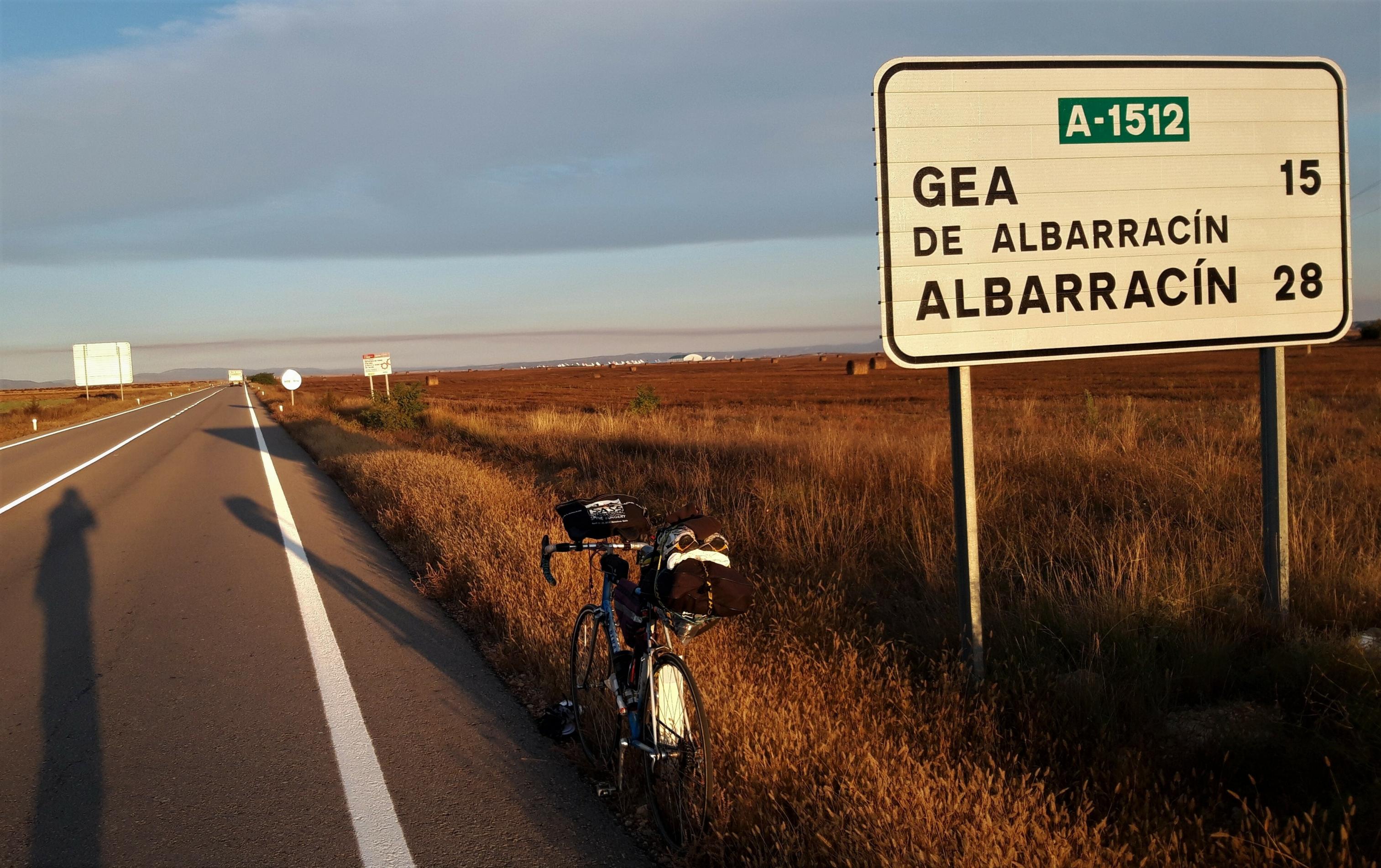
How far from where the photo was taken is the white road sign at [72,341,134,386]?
215ft

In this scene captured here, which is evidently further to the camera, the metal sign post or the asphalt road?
the metal sign post

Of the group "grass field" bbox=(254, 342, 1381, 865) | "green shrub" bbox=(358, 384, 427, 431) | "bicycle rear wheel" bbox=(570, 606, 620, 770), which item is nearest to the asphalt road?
"bicycle rear wheel" bbox=(570, 606, 620, 770)

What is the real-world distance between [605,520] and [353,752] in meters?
1.76

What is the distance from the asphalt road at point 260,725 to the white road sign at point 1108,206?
263 centimetres

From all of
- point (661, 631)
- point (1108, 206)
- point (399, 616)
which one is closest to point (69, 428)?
point (399, 616)

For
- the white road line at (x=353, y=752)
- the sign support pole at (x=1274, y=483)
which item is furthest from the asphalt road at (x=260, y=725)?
the sign support pole at (x=1274, y=483)

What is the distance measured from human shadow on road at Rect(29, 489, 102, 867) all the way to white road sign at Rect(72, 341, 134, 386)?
6911 cm

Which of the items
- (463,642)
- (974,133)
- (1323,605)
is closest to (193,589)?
(463,642)

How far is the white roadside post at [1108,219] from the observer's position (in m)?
4.05

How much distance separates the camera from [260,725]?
4340 millimetres

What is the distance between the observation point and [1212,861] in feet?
8.65

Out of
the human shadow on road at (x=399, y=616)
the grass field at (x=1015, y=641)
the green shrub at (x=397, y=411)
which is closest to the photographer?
the grass field at (x=1015, y=641)

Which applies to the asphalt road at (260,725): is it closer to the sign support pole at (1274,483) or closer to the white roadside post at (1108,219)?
the white roadside post at (1108,219)

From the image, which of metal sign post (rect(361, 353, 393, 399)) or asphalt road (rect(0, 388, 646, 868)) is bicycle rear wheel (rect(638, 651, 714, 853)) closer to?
asphalt road (rect(0, 388, 646, 868))
